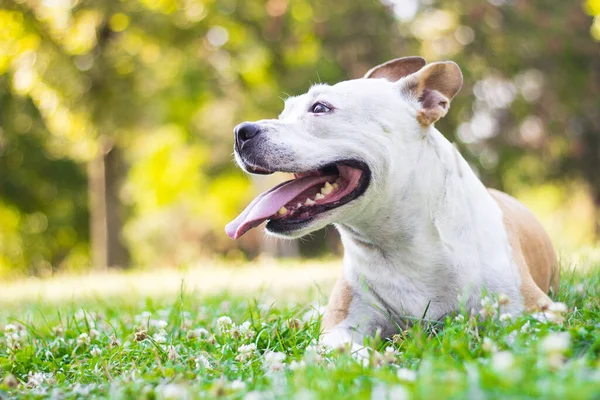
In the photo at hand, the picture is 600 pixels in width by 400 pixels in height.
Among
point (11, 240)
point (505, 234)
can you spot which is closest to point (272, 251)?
point (11, 240)

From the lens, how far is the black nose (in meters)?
3.45

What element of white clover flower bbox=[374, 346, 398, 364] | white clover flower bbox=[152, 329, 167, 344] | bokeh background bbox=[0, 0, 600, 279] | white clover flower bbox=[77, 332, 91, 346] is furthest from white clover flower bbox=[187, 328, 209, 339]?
bokeh background bbox=[0, 0, 600, 279]

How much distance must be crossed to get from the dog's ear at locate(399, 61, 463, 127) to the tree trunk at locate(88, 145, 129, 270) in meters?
12.4

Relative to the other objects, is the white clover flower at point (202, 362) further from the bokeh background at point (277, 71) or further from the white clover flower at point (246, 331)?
the bokeh background at point (277, 71)

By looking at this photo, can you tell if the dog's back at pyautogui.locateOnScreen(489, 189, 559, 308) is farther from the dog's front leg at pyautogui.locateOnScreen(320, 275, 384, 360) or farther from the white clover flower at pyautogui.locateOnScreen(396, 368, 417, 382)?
the white clover flower at pyautogui.locateOnScreen(396, 368, 417, 382)

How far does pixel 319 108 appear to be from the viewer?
3643mm

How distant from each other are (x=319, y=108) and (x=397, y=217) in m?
0.74

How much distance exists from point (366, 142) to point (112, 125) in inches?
436

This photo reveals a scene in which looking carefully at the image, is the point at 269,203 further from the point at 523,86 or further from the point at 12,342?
the point at 523,86

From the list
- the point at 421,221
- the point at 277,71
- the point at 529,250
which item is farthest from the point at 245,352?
the point at 277,71

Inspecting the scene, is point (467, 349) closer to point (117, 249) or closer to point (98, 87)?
point (98, 87)

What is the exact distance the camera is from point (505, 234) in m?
3.67

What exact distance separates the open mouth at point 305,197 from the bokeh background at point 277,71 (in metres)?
10.0

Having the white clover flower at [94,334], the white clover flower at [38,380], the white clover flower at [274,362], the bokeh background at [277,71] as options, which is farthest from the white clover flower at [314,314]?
the bokeh background at [277,71]
